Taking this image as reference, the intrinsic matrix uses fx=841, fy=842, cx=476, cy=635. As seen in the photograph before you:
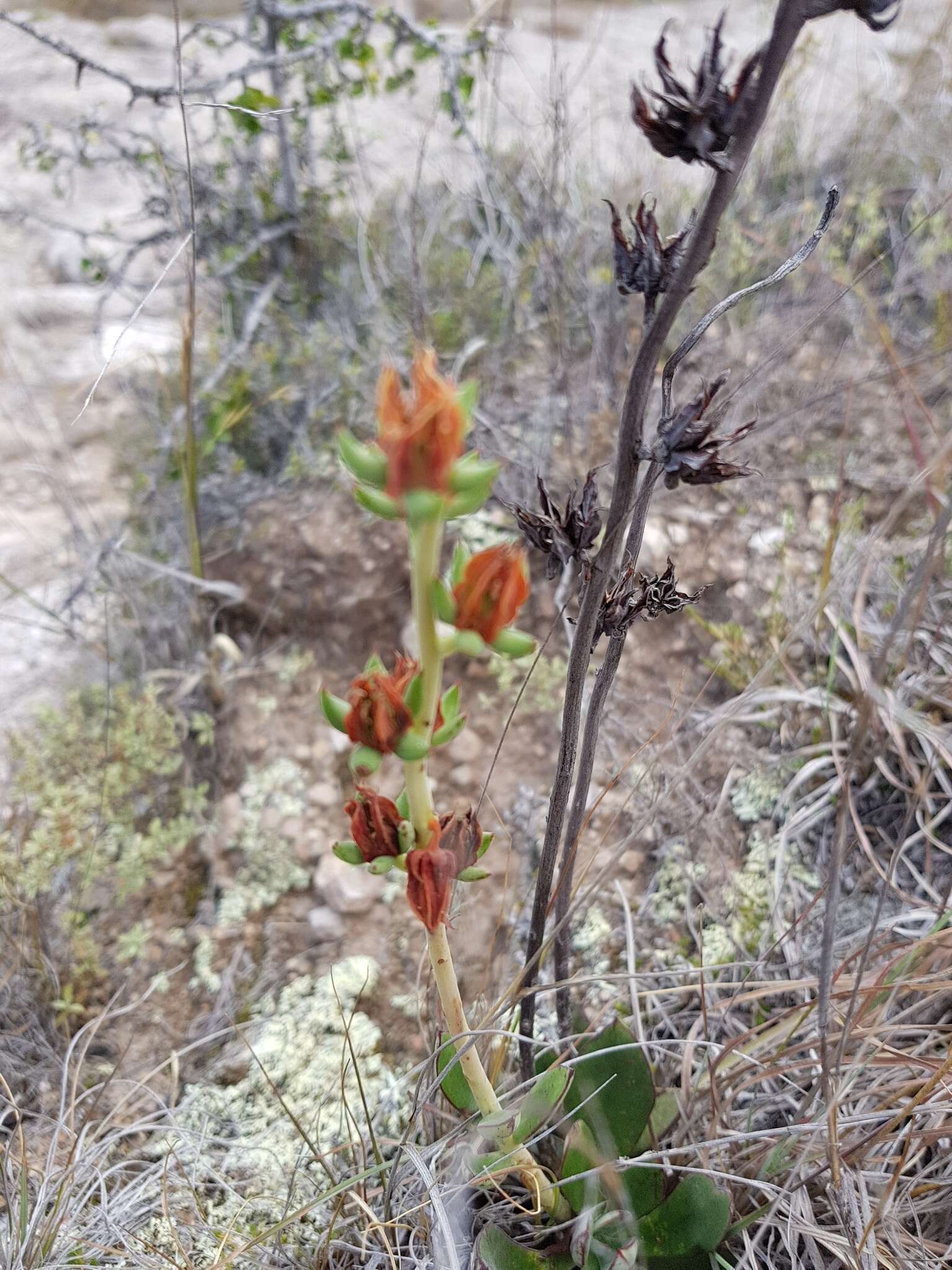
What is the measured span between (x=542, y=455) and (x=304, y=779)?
3.57 ft

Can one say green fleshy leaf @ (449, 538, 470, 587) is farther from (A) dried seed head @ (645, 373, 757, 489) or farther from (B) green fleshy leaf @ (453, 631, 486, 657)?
(A) dried seed head @ (645, 373, 757, 489)

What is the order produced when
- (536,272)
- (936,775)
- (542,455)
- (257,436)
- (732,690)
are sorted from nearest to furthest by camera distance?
(936,775) < (732,690) < (542,455) < (257,436) < (536,272)

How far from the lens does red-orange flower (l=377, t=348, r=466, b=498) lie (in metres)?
0.62

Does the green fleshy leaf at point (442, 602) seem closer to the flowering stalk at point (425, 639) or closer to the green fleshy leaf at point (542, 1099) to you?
the flowering stalk at point (425, 639)

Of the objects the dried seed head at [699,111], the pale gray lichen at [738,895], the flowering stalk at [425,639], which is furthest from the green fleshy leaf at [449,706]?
the pale gray lichen at [738,895]

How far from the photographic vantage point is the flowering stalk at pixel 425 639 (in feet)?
2.07

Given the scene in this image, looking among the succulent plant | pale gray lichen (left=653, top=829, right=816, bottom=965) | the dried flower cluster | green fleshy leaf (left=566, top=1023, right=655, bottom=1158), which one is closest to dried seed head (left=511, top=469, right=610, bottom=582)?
the dried flower cluster

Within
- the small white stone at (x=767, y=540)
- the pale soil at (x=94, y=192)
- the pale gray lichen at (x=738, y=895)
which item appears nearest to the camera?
the pale gray lichen at (x=738, y=895)

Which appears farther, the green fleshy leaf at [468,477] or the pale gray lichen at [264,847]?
the pale gray lichen at [264,847]

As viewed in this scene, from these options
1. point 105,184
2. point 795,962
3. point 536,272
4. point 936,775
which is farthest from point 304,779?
point 105,184

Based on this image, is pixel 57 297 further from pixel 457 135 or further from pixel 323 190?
pixel 457 135

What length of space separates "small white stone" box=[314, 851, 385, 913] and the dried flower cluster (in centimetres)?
125

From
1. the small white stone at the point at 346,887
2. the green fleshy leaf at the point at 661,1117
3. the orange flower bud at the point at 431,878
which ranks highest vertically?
the orange flower bud at the point at 431,878

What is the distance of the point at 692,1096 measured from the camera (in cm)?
133
